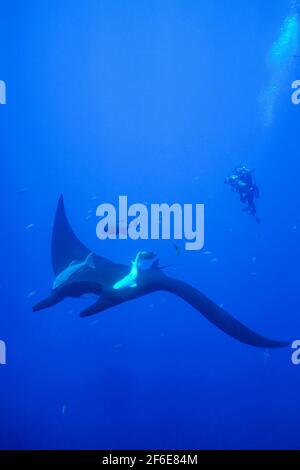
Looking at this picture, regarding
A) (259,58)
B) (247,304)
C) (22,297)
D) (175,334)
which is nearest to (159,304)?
(175,334)

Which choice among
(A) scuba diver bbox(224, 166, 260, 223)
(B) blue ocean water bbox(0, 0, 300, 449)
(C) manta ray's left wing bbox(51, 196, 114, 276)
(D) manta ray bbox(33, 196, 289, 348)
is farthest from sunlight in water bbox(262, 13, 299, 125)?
(C) manta ray's left wing bbox(51, 196, 114, 276)

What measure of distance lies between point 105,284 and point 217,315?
831mm

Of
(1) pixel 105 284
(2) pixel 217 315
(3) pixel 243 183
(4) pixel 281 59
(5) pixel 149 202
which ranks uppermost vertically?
(4) pixel 281 59

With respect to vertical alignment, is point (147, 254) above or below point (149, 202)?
below

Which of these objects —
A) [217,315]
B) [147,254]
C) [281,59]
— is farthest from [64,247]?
[281,59]

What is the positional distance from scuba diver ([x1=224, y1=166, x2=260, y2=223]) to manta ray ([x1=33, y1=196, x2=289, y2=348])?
0.75 metres

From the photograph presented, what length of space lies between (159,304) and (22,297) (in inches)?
38.8

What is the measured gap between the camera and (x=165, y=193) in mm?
3303

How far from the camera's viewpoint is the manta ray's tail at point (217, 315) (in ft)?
11.0

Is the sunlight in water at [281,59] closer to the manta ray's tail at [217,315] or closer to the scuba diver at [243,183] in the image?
the scuba diver at [243,183]

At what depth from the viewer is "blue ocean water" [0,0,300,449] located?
3.19m

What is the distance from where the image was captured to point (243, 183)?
3271 millimetres

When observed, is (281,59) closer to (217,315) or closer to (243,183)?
(243,183)
